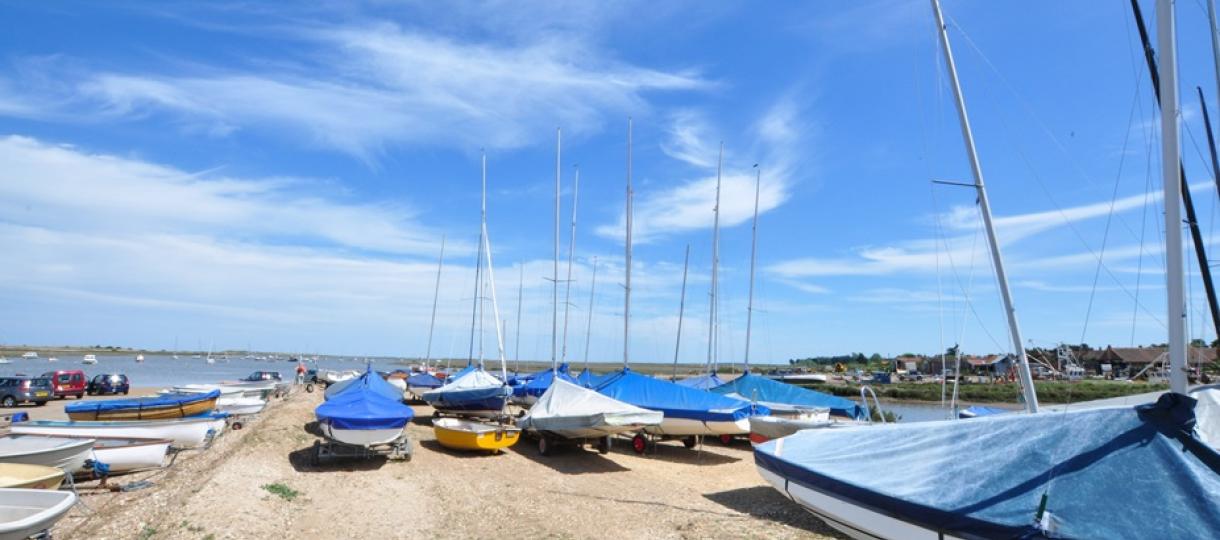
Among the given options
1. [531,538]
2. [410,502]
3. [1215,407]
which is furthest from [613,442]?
[1215,407]

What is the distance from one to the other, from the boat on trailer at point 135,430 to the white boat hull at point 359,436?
27.0ft

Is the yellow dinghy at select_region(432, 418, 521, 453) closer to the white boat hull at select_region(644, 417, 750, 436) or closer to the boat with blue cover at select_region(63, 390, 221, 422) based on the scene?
the white boat hull at select_region(644, 417, 750, 436)

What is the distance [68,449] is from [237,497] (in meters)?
6.25

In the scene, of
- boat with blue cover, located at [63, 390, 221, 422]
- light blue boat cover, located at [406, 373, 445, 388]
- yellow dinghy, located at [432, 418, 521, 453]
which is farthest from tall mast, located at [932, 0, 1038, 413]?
light blue boat cover, located at [406, 373, 445, 388]

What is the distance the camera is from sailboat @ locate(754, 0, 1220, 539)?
19.3 feet

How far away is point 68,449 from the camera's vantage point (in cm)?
1598

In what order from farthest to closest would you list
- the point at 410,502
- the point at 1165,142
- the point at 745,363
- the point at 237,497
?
the point at 745,363 < the point at 410,502 < the point at 237,497 < the point at 1165,142

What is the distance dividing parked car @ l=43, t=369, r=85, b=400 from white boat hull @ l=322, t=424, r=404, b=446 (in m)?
33.5

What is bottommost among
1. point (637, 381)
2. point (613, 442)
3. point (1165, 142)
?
point (613, 442)

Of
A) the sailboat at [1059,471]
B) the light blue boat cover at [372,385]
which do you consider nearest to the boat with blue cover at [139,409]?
the light blue boat cover at [372,385]

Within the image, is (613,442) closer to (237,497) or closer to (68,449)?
(237,497)

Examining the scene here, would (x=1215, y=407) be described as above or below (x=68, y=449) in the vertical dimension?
above

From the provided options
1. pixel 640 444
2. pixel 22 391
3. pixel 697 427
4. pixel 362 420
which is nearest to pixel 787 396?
pixel 697 427

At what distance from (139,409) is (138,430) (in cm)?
877
